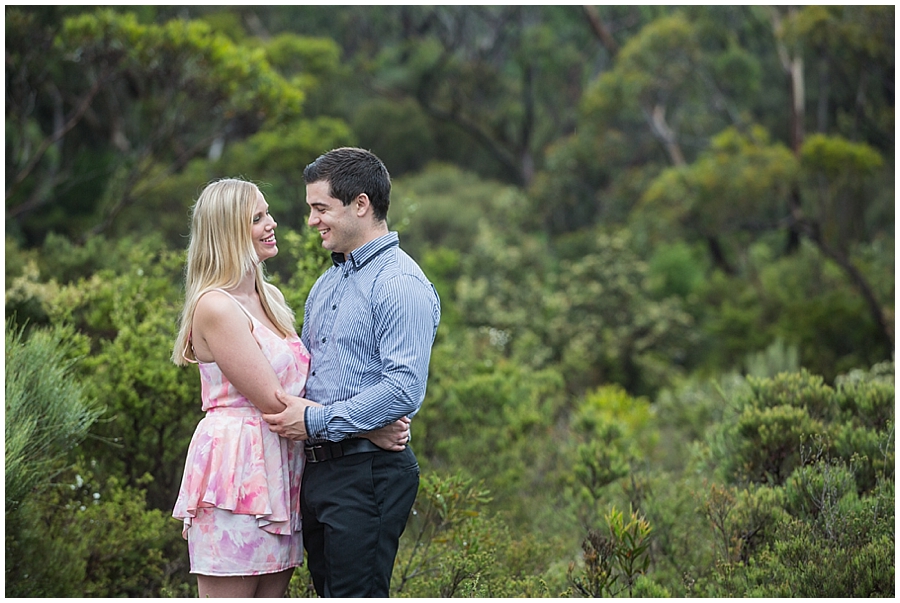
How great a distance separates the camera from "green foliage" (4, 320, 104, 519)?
366cm

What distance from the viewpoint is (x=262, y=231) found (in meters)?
3.07

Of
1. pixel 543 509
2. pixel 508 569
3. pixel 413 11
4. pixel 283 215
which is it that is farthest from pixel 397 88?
pixel 508 569

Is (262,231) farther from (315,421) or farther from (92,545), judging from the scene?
(92,545)

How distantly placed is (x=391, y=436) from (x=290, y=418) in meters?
0.32

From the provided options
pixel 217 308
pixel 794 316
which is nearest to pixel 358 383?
pixel 217 308

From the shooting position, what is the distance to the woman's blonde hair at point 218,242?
9.75 feet

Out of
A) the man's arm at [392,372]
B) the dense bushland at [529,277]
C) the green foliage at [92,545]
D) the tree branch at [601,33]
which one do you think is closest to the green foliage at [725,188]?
the dense bushland at [529,277]

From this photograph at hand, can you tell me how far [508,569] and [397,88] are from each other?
21078mm

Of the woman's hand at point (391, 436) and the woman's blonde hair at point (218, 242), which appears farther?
the woman's blonde hair at point (218, 242)

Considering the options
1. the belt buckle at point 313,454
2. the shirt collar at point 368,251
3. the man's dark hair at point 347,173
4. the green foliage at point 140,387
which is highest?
the man's dark hair at point 347,173

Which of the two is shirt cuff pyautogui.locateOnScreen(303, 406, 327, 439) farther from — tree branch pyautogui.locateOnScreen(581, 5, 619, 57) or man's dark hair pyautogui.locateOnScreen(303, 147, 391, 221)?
tree branch pyautogui.locateOnScreen(581, 5, 619, 57)

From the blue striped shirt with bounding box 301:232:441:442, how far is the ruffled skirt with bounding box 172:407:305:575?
0.22m

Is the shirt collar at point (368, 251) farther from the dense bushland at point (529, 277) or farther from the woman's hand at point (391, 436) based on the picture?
the dense bushland at point (529, 277)

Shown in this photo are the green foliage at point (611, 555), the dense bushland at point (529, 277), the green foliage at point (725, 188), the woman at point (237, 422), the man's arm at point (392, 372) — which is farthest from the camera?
the green foliage at point (725, 188)
